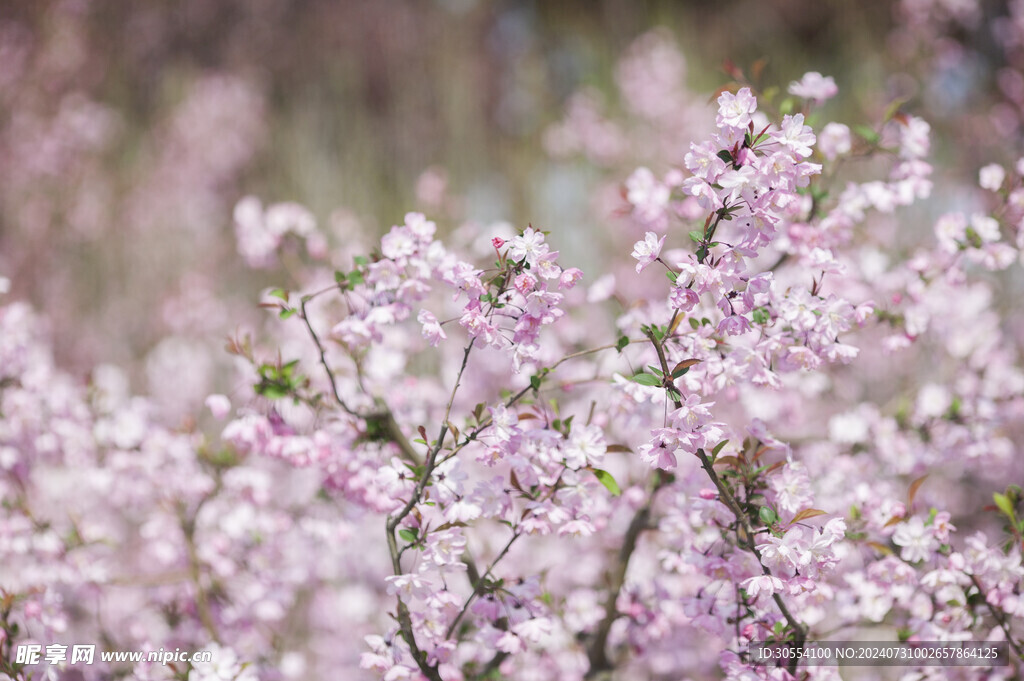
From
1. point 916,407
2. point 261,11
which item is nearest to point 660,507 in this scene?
point 916,407

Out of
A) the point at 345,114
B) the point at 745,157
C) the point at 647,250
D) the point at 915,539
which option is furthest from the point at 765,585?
the point at 345,114

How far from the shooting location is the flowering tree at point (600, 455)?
4.30 ft

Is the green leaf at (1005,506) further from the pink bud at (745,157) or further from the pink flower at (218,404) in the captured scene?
the pink flower at (218,404)

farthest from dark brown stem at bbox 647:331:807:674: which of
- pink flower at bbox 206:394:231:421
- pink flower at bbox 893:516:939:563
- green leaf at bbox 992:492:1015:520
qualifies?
pink flower at bbox 206:394:231:421

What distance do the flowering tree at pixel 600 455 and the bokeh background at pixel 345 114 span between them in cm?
110

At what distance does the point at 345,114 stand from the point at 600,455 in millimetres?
7048

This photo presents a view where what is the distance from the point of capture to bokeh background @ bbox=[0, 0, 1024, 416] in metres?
4.77

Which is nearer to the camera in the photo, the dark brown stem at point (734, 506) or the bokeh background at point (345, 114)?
the dark brown stem at point (734, 506)

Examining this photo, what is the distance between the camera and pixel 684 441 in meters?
1.23

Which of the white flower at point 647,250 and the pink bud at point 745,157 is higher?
the pink bud at point 745,157

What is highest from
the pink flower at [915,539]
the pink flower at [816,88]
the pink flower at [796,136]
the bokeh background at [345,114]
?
the bokeh background at [345,114]

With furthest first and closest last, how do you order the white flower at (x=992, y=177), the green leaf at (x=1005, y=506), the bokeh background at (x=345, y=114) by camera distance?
the bokeh background at (x=345, y=114)
the white flower at (x=992, y=177)
the green leaf at (x=1005, y=506)

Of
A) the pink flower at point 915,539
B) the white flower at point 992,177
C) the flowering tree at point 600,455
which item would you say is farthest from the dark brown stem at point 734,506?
the white flower at point 992,177

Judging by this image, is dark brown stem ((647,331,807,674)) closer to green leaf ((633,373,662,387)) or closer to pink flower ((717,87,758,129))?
green leaf ((633,373,662,387))
